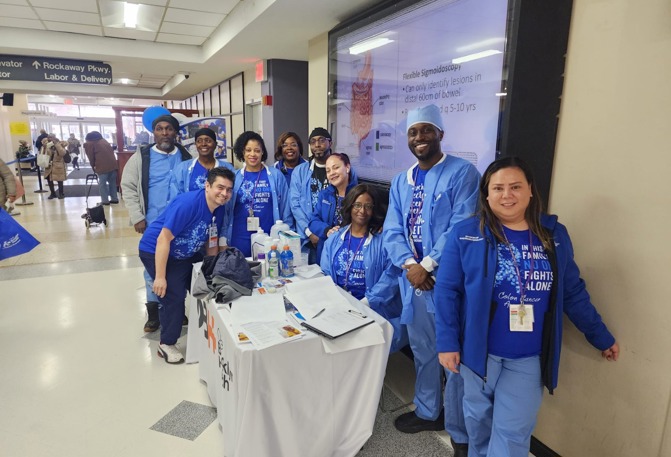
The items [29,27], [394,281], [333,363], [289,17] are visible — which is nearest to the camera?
[333,363]

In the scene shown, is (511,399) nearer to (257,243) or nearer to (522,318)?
(522,318)

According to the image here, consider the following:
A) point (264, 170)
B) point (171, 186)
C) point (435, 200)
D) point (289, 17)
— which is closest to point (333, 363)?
point (435, 200)

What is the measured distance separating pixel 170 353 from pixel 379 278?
154 centimetres

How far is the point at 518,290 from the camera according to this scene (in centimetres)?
147

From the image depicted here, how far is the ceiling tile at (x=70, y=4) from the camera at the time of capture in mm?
4250

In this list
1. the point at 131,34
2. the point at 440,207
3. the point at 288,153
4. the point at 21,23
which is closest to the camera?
the point at 440,207

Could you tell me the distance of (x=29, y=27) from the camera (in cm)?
531

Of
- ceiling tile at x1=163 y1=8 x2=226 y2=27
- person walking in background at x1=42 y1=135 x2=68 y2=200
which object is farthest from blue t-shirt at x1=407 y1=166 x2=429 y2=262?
person walking in background at x1=42 y1=135 x2=68 y2=200

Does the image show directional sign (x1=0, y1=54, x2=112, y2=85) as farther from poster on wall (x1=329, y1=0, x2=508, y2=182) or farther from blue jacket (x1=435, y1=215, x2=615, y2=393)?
blue jacket (x1=435, y1=215, x2=615, y2=393)

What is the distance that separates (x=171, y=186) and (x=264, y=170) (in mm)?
733

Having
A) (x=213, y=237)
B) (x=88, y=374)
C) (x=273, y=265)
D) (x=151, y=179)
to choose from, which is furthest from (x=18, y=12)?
(x=273, y=265)

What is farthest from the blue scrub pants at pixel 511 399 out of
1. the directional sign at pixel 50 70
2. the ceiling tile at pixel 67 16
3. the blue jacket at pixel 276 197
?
the directional sign at pixel 50 70

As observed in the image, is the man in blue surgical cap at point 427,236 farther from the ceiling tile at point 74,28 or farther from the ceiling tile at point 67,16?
the ceiling tile at point 74,28

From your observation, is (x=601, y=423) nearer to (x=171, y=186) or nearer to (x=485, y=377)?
(x=485, y=377)
